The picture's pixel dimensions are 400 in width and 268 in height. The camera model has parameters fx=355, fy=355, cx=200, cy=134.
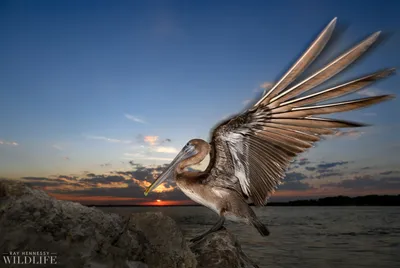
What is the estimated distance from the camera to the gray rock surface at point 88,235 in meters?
3.02

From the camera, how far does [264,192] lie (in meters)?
4.89

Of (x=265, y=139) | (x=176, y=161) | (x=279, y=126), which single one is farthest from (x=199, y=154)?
(x=279, y=126)

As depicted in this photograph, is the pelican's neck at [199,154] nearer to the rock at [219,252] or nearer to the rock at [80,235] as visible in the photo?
the rock at [219,252]

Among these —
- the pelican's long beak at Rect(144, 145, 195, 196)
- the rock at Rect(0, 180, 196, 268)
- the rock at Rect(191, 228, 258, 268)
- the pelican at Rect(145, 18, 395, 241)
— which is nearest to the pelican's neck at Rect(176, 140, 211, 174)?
the pelican at Rect(145, 18, 395, 241)

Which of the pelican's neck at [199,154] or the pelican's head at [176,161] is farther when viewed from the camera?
the pelican's head at [176,161]

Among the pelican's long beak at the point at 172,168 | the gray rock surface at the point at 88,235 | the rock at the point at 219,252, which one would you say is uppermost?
the pelican's long beak at the point at 172,168

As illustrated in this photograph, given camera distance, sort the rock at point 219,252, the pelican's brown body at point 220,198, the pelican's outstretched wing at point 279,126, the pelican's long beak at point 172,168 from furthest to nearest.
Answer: the pelican's long beak at point 172,168
the pelican's brown body at point 220,198
the rock at point 219,252
the pelican's outstretched wing at point 279,126

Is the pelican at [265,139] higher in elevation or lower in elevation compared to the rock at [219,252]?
A: higher

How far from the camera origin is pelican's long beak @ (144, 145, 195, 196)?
5.26 meters

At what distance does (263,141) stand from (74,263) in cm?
272

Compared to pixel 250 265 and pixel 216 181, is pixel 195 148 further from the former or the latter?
pixel 250 265

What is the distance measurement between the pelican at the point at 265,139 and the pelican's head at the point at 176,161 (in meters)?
0.02

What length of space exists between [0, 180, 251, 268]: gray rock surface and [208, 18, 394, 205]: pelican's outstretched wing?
3.70ft

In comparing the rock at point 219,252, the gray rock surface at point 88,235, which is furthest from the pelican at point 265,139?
the gray rock surface at point 88,235
